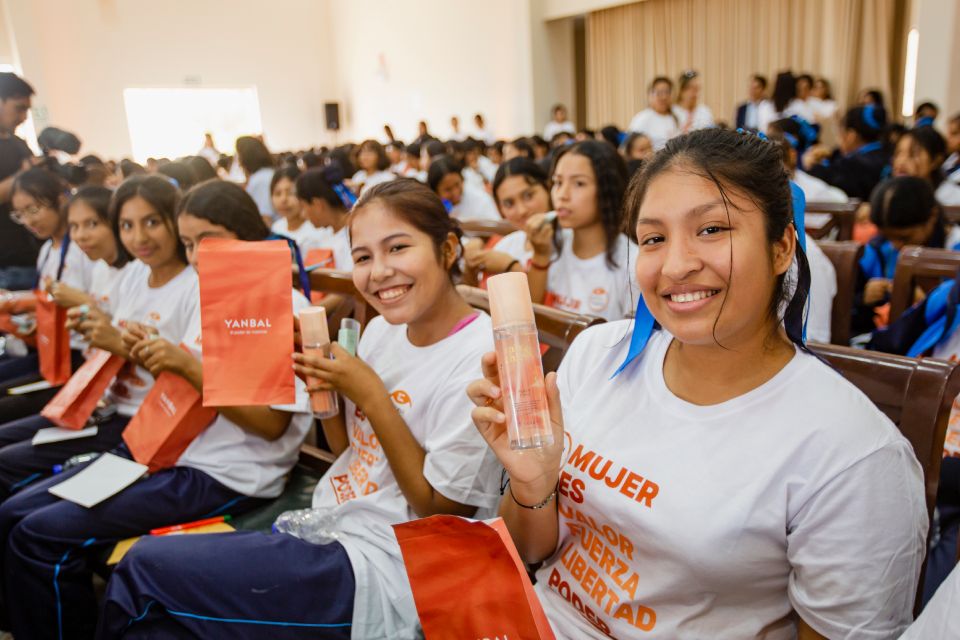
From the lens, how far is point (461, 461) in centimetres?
120

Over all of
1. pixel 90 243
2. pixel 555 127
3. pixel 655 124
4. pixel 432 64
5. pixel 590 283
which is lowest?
pixel 590 283

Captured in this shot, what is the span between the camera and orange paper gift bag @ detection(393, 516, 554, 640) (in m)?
0.88

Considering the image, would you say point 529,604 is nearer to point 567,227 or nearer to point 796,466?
point 796,466

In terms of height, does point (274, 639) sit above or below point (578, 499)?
below

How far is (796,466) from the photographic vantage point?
821mm

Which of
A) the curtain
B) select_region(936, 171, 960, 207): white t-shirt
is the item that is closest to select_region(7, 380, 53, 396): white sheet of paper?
select_region(936, 171, 960, 207): white t-shirt

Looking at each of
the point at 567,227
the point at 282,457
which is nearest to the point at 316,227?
the point at 567,227

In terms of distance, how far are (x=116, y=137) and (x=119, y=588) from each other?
534 inches

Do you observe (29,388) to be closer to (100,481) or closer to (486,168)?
(100,481)

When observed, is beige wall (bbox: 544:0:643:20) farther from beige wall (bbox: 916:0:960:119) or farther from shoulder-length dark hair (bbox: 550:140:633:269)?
shoulder-length dark hair (bbox: 550:140:633:269)

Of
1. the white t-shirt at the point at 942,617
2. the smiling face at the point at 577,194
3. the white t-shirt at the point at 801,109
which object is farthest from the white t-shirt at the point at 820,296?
the white t-shirt at the point at 801,109

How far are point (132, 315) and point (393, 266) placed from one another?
1207 millimetres

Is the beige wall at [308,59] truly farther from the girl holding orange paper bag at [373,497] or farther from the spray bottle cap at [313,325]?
the spray bottle cap at [313,325]

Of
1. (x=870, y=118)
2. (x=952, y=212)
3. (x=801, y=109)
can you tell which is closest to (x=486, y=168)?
(x=870, y=118)
